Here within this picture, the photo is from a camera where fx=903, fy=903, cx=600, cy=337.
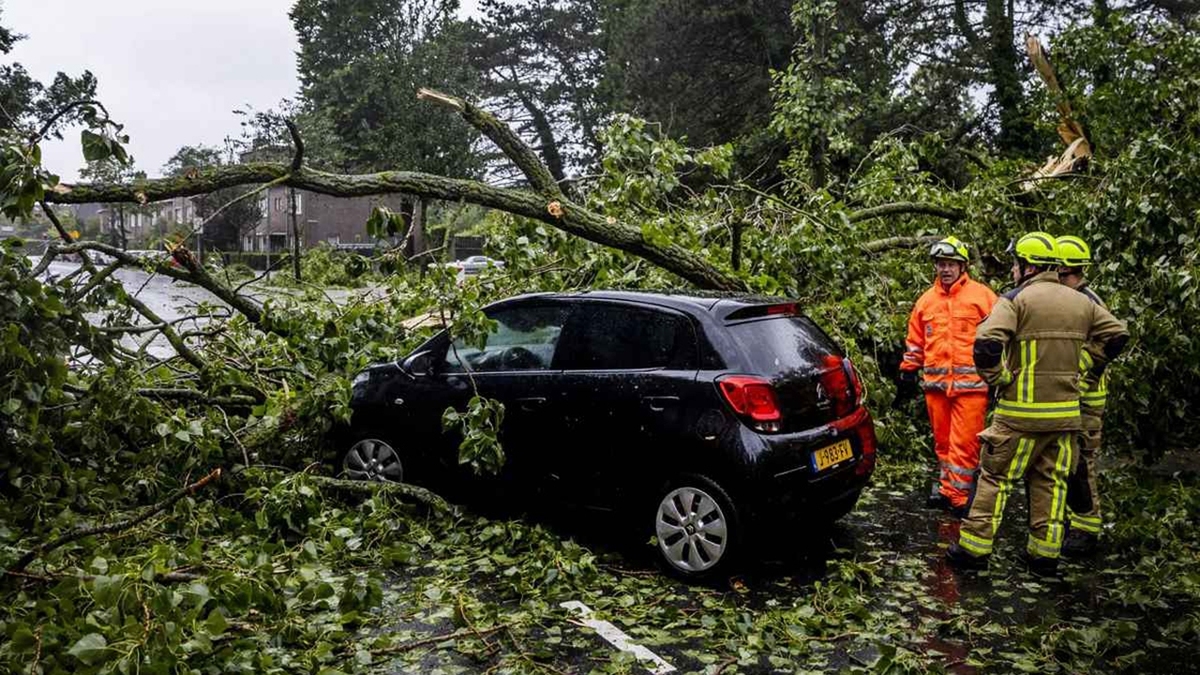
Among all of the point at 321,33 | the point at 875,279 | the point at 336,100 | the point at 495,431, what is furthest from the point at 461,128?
the point at 495,431

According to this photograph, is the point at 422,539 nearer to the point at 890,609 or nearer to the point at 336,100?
the point at 890,609

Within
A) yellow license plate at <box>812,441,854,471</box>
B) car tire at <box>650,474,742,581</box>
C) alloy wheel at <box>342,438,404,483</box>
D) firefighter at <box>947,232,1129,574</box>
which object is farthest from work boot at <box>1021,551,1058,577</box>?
alloy wheel at <box>342,438,404,483</box>

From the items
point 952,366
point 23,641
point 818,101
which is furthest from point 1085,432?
point 818,101

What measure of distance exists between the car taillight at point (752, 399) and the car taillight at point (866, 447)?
84 cm

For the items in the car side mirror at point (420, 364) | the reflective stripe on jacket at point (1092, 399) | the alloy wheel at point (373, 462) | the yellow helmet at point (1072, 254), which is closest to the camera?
the yellow helmet at point (1072, 254)

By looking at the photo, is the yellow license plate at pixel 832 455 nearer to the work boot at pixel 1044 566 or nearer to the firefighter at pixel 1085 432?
the work boot at pixel 1044 566

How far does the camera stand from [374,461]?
6.14 metres

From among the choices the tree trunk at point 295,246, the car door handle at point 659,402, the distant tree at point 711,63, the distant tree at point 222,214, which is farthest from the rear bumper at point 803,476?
the distant tree at point 222,214

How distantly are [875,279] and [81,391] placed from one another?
673cm

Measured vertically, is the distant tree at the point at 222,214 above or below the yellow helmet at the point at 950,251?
above

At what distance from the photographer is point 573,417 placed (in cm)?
529

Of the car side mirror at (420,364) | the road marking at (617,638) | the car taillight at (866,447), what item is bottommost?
the road marking at (617,638)

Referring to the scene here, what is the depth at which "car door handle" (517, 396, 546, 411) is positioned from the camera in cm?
543

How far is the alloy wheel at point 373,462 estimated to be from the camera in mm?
6082
